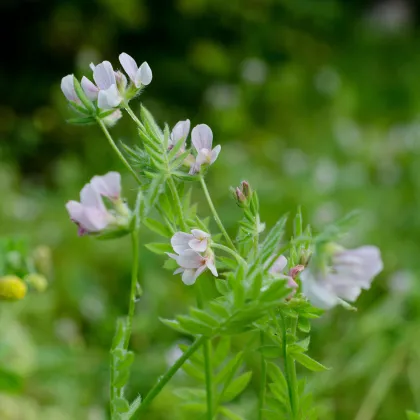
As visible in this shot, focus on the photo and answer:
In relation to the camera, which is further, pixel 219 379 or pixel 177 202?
pixel 219 379

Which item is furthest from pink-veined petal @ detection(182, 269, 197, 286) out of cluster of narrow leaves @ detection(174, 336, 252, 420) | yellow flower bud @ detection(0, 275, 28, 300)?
yellow flower bud @ detection(0, 275, 28, 300)

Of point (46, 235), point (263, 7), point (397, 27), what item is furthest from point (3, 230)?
point (397, 27)

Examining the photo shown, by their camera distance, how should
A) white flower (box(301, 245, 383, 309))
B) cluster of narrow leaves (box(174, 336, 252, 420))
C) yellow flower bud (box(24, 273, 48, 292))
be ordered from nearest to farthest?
white flower (box(301, 245, 383, 309))
cluster of narrow leaves (box(174, 336, 252, 420))
yellow flower bud (box(24, 273, 48, 292))

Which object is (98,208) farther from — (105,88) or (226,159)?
(226,159)

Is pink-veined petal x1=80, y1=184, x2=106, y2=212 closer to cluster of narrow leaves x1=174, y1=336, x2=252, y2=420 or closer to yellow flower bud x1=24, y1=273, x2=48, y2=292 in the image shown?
cluster of narrow leaves x1=174, y1=336, x2=252, y2=420

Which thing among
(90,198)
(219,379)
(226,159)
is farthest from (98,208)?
(226,159)

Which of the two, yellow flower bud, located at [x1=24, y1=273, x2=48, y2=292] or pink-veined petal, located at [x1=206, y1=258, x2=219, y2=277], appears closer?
pink-veined petal, located at [x1=206, y1=258, x2=219, y2=277]

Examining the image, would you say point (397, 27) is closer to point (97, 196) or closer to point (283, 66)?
point (283, 66)

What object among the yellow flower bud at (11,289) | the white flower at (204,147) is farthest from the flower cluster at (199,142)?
the yellow flower bud at (11,289)
